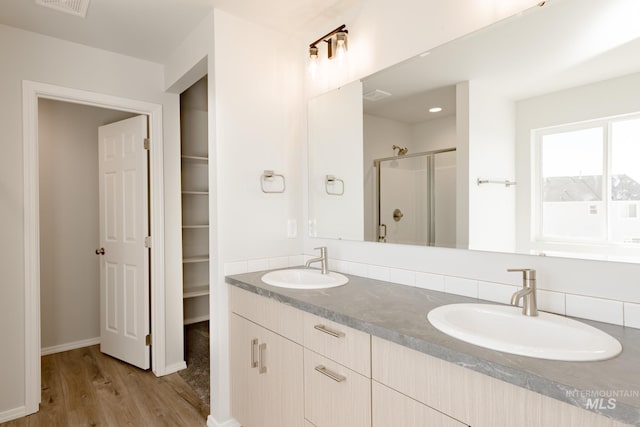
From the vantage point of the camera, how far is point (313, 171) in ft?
7.71

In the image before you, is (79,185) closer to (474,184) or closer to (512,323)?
(474,184)

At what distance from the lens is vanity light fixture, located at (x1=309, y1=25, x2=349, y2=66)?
6.62 feet

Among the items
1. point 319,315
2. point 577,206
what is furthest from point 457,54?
point 319,315

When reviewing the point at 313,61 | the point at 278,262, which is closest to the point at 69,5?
the point at 313,61

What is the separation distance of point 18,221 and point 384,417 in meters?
2.49

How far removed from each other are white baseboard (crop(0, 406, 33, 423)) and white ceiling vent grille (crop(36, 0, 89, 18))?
245cm

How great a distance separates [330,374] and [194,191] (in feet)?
9.15

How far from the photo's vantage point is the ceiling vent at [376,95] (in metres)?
1.88

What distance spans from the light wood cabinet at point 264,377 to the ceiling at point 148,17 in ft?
5.84

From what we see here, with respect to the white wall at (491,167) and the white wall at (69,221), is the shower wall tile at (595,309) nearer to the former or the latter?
the white wall at (491,167)

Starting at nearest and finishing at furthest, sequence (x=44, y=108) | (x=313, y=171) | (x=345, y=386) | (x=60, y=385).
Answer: (x=345, y=386), (x=313, y=171), (x=60, y=385), (x=44, y=108)

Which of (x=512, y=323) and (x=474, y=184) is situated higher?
(x=474, y=184)

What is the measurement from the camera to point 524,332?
1183 mm

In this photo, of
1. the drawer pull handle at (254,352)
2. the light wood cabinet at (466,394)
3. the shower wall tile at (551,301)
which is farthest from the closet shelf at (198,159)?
the shower wall tile at (551,301)
